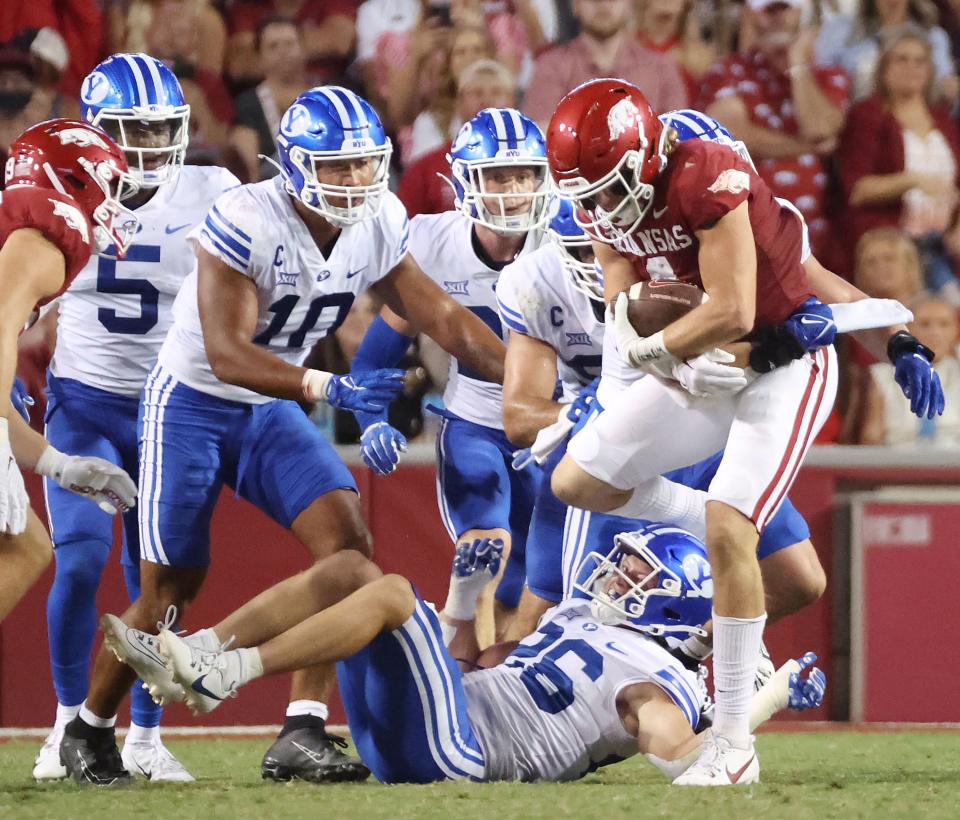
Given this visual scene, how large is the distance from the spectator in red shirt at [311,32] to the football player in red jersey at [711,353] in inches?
127

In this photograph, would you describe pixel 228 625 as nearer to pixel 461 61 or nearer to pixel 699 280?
pixel 699 280

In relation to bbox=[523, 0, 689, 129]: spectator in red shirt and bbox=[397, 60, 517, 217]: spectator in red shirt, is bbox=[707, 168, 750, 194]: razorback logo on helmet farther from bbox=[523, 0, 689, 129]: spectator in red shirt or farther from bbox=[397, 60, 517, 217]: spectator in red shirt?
bbox=[523, 0, 689, 129]: spectator in red shirt

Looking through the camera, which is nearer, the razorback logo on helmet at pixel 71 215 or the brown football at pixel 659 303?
the razorback logo on helmet at pixel 71 215

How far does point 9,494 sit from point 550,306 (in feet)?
6.31

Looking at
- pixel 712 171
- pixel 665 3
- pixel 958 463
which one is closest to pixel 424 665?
pixel 712 171

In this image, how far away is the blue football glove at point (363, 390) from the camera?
161 inches

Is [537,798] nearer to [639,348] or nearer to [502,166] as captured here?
[639,348]

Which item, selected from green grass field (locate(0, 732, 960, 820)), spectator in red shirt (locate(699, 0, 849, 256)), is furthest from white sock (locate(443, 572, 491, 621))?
spectator in red shirt (locate(699, 0, 849, 256))

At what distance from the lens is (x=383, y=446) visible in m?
4.21

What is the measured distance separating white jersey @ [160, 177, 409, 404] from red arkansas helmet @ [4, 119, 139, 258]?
39 centimetres

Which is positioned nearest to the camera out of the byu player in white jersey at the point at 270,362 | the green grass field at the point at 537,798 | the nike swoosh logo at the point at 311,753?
the green grass field at the point at 537,798

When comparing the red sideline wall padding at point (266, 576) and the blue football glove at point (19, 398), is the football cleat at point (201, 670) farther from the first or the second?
the red sideline wall padding at point (266, 576)

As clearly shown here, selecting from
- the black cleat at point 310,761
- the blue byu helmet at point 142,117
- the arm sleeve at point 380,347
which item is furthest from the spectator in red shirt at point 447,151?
the black cleat at point 310,761

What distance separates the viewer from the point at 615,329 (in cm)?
392
